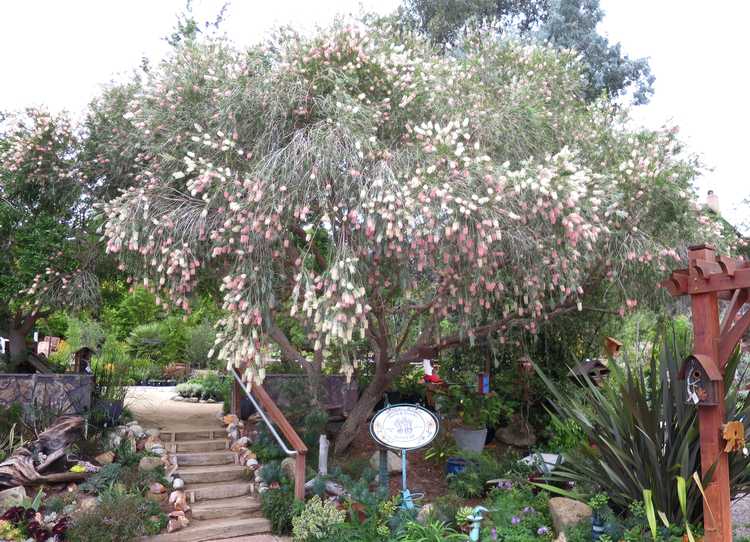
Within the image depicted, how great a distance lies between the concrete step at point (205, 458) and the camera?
24.8 feet

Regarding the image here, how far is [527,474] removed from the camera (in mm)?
6707

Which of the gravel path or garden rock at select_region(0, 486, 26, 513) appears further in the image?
the gravel path

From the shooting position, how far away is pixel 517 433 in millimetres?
8758

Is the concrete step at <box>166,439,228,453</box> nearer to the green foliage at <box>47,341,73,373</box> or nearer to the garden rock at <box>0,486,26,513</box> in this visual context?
the garden rock at <box>0,486,26,513</box>

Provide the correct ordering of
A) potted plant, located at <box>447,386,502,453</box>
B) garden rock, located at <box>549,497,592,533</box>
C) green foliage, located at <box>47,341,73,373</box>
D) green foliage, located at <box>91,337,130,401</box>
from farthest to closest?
green foliage, located at <box>47,341,73,373</box> < green foliage, located at <box>91,337,130,401</box> < potted plant, located at <box>447,386,502,453</box> < garden rock, located at <box>549,497,592,533</box>

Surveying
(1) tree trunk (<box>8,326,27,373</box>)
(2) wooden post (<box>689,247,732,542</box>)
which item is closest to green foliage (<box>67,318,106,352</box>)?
(1) tree trunk (<box>8,326,27,373</box>)

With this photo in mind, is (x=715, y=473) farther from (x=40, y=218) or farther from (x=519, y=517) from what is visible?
(x=40, y=218)

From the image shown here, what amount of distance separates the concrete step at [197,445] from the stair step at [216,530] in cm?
154

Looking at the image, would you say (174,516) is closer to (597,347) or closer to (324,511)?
(324,511)

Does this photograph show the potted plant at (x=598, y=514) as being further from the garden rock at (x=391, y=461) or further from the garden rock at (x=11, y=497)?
the garden rock at (x=11, y=497)

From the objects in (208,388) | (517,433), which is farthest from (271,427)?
Result: (208,388)

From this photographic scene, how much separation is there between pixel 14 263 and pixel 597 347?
8560 mm

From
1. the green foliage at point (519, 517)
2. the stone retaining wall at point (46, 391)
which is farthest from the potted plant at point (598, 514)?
the stone retaining wall at point (46, 391)

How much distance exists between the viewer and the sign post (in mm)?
6180
